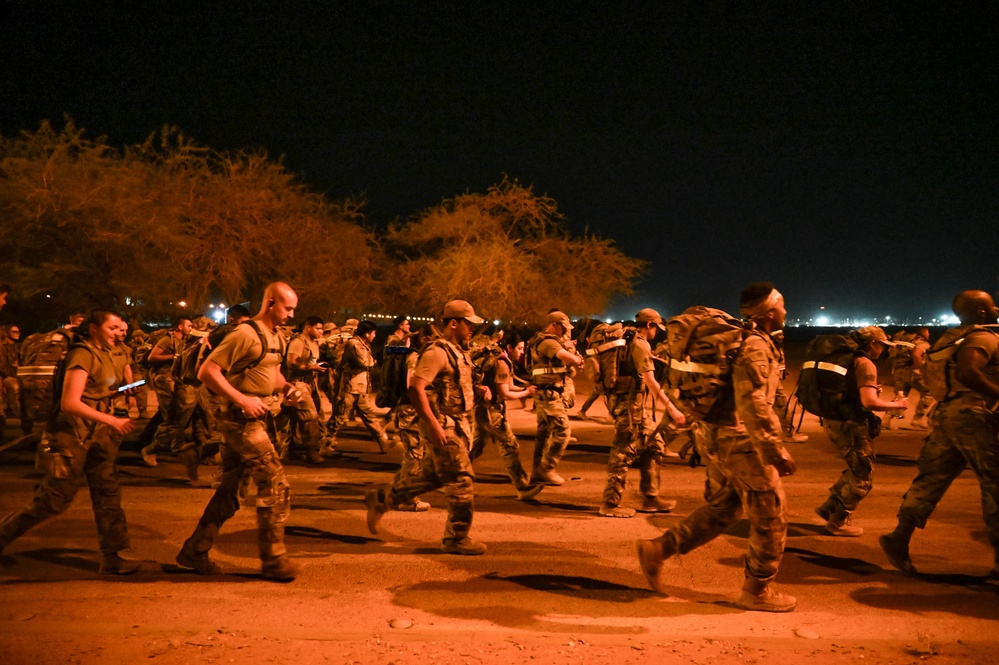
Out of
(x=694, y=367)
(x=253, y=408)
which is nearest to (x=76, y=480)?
(x=253, y=408)

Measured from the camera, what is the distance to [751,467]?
490 centimetres

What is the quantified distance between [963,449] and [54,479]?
6478 millimetres

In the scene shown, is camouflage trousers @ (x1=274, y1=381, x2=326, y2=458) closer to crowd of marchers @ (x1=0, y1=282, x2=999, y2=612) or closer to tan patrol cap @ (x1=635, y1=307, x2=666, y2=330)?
crowd of marchers @ (x1=0, y1=282, x2=999, y2=612)

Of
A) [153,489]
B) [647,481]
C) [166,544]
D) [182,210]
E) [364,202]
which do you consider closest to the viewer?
[166,544]

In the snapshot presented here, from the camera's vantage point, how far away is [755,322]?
16.9 feet

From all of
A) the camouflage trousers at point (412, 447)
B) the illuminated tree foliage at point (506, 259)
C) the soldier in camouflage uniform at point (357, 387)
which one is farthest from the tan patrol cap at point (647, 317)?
the illuminated tree foliage at point (506, 259)

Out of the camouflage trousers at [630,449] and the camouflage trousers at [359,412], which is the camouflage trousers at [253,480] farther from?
the camouflage trousers at [359,412]

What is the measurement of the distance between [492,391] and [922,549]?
4.47 meters

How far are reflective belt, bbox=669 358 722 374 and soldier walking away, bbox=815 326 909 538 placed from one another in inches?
94.7

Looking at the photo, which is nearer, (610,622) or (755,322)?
(610,622)

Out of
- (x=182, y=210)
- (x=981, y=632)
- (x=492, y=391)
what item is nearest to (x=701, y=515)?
(x=981, y=632)

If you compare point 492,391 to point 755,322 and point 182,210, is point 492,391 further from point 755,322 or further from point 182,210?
point 182,210

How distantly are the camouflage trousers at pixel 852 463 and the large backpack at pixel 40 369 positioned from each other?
730cm

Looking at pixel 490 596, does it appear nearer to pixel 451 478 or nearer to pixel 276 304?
pixel 451 478
